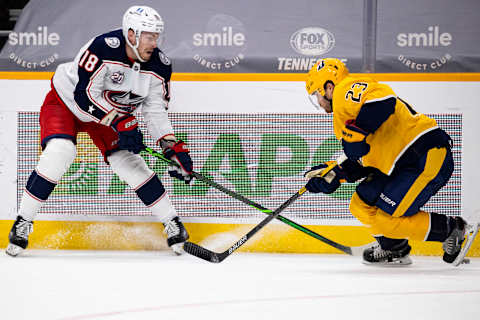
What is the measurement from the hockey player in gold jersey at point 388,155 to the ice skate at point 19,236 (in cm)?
142

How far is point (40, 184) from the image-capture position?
311 cm

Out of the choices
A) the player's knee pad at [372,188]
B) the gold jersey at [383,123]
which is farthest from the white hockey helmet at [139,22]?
the player's knee pad at [372,188]

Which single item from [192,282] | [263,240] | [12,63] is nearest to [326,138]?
[263,240]

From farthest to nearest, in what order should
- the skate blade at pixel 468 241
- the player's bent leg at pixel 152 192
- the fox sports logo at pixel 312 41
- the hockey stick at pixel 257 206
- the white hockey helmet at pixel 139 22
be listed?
the fox sports logo at pixel 312 41 < the player's bent leg at pixel 152 192 < the hockey stick at pixel 257 206 < the white hockey helmet at pixel 139 22 < the skate blade at pixel 468 241

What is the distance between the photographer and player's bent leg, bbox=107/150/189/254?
326 centimetres

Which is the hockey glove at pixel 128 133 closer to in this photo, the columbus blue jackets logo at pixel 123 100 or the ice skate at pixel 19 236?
the columbus blue jackets logo at pixel 123 100

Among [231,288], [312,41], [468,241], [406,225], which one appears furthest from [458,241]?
[312,41]

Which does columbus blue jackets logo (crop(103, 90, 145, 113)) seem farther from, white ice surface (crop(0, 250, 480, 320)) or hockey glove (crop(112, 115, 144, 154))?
white ice surface (crop(0, 250, 480, 320))

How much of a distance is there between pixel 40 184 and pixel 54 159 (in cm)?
14

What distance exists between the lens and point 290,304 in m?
2.03

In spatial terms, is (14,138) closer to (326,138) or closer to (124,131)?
(124,131)

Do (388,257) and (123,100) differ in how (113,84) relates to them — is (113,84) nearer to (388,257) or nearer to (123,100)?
(123,100)

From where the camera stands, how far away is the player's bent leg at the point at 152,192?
3256 mm

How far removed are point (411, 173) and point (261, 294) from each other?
3.01ft
